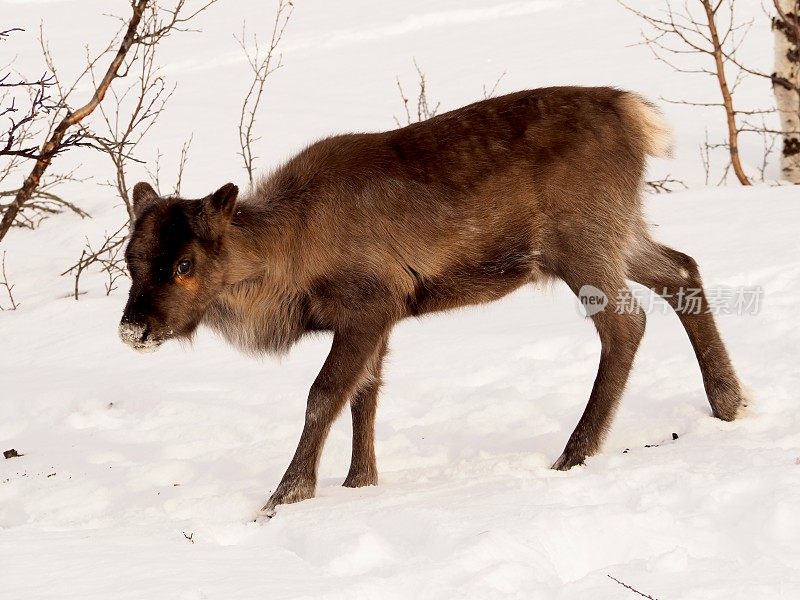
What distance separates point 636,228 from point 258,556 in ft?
9.83

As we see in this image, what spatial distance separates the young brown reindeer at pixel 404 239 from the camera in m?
5.52

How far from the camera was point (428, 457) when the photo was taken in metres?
6.10

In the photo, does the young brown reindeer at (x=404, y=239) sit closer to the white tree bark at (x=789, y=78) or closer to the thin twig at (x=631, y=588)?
the thin twig at (x=631, y=588)

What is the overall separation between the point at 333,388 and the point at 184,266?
3.11ft

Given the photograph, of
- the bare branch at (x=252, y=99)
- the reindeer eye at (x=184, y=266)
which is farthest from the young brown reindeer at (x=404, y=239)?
the bare branch at (x=252, y=99)

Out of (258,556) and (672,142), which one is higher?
(672,142)

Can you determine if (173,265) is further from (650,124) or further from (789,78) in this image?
(789,78)

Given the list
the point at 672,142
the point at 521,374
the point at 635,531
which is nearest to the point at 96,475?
the point at 521,374

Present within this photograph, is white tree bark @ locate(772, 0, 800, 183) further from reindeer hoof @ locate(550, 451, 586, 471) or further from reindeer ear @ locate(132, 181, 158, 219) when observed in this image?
reindeer ear @ locate(132, 181, 158, 219)

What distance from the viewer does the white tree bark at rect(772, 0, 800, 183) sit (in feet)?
38.3

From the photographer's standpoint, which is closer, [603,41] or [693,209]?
[693,209]

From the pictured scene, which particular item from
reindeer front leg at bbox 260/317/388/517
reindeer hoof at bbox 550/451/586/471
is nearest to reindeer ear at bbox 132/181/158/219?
reindeer front leg at bbox 260/317/388/517

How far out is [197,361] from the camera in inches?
318

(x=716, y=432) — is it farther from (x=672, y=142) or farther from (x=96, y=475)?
(x=96, y=475)
